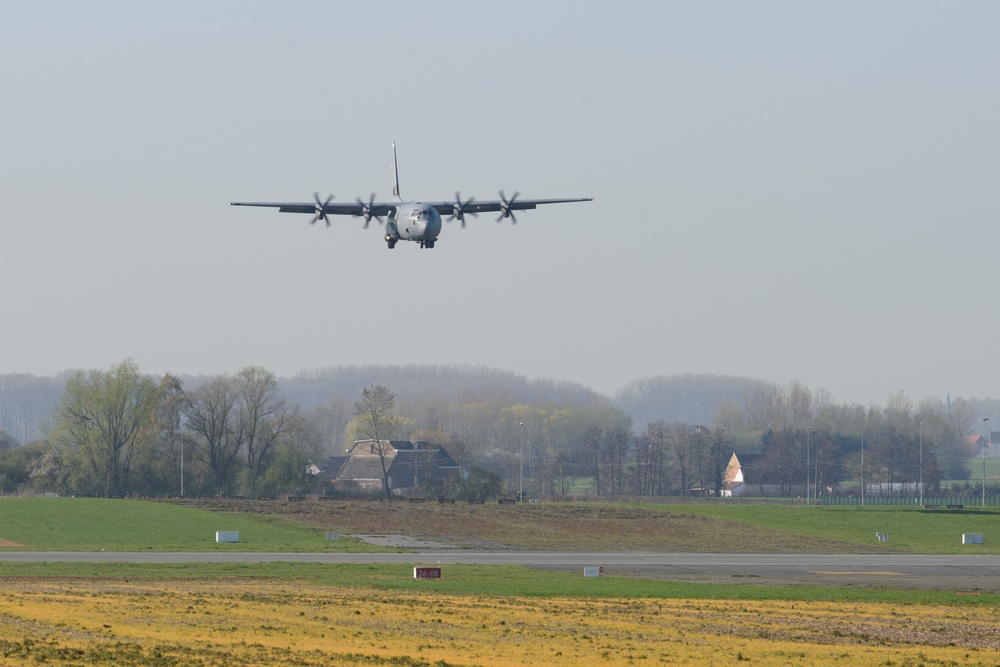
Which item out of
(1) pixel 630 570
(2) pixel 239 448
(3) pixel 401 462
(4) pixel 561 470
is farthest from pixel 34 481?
(1) pixel 630 570

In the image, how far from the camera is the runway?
59.3 metres

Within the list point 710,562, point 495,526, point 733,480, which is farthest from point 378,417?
point 710,562

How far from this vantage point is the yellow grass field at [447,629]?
33.1 m

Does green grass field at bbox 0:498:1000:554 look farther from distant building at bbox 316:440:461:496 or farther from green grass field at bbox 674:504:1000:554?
distant building at bbox 316:440:461:496

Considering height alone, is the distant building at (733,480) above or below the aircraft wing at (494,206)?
below

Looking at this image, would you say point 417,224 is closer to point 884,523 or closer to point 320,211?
point 320,211

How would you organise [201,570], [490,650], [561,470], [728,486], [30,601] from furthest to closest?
[728,486]
[561,470]
[201,570]
[30,601]
[490,650]

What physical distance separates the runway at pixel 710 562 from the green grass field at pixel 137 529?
4841 millimetres

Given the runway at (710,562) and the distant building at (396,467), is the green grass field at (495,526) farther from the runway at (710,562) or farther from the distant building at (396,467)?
the distant building at (396,467)

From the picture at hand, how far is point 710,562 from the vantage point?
226ft

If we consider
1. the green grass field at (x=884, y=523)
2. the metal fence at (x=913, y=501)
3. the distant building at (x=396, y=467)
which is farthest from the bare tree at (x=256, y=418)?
the metal fence at (x=913, y=501)

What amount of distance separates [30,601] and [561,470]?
12571 centimetres

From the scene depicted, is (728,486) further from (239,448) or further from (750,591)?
(750,591)

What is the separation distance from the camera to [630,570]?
2477 inches
